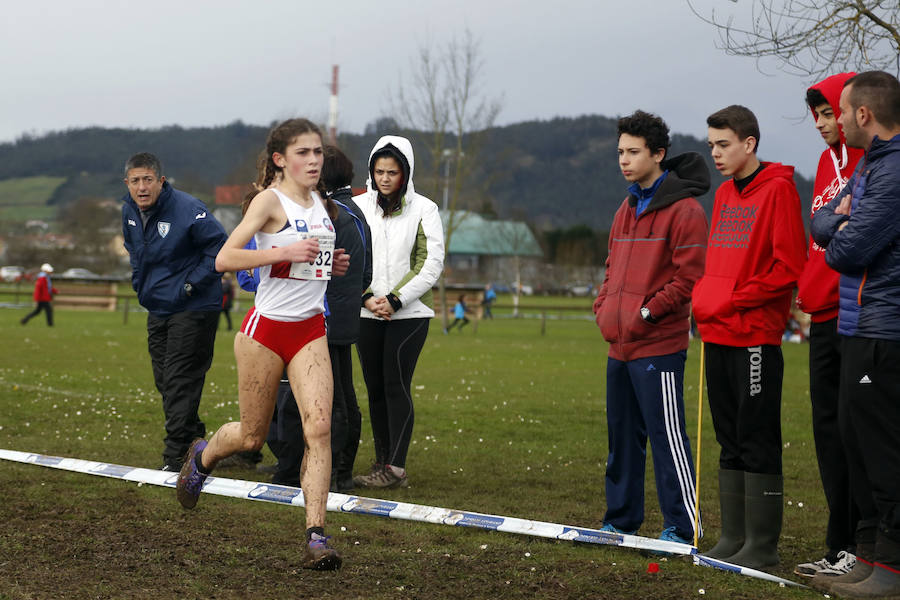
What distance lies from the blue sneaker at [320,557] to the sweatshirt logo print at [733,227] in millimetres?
2670

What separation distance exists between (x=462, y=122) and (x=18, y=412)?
3297cm

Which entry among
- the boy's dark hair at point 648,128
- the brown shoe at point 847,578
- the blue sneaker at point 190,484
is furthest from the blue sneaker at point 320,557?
the boy's dark hair at point 648,128

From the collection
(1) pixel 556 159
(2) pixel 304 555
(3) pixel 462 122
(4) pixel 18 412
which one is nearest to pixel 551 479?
(2) pixel 304 555

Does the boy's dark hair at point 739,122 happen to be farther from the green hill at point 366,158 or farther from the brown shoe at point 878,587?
the brown shoe at point 878,587

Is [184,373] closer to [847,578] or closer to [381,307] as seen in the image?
[381,307]

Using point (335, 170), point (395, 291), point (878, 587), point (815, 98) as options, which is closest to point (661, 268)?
Result: point (815, 98)

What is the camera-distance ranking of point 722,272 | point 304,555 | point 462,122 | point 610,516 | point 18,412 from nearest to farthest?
point 304,555 < point 722,272 < point 610,516 < point 18,412 < point 462,122

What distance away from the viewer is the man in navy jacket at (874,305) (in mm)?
4441

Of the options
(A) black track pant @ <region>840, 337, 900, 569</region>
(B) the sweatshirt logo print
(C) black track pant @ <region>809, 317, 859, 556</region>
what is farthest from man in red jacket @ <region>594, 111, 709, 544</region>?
(A) black track pant @ <region>840, 337, 900, 569</region>

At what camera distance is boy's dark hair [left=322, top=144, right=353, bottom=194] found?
705 centimetres

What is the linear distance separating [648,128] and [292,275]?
2275 millimetres

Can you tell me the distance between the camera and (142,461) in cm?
793

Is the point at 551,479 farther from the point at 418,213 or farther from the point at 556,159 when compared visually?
the point at 556,159

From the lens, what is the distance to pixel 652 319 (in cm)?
539
